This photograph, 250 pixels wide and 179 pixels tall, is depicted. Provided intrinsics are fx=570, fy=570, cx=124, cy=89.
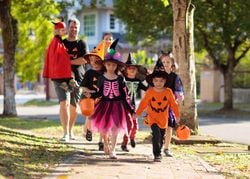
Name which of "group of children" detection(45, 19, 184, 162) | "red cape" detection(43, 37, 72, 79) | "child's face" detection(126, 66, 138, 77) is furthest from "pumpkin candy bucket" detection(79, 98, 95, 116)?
"red cape" detection(43, 37, 72, 79)

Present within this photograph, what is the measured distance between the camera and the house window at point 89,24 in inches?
1933

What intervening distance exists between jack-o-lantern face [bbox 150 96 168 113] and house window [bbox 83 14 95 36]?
4060cm

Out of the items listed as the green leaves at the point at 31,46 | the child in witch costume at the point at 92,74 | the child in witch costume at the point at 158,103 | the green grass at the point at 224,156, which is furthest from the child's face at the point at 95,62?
the green leaves at the point at 31,46

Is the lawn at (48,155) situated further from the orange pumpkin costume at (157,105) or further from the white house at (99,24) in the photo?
the white house at (99,24)

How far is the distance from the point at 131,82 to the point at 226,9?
1455cm

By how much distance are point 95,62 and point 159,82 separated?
123cm

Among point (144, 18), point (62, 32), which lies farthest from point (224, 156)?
point (144, 18)

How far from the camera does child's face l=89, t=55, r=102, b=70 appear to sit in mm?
9408

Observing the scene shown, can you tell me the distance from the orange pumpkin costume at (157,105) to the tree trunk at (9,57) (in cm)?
1009

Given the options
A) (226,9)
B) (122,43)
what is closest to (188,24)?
(226,9)

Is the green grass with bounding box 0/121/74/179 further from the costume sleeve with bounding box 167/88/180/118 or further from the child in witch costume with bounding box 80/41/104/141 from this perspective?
the costume sleeve with bounding box 167/88/180/118

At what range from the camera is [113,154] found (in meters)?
8.77

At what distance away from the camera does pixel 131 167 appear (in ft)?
26.3

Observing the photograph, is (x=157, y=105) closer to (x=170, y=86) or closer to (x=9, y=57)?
(x=170, y=86)
